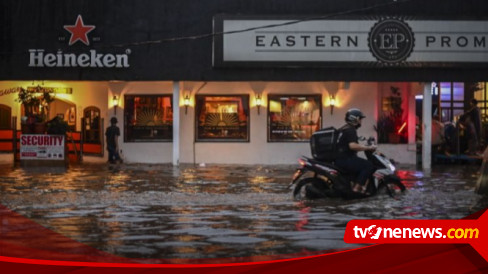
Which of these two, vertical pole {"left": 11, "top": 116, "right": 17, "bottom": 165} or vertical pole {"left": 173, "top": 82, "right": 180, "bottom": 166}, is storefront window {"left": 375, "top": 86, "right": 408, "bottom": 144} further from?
vertical pole {"left": 11, "top": 116, "right": 17, "bottom": 165}

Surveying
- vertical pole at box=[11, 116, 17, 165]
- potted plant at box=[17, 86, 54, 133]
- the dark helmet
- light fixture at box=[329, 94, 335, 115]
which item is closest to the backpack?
the dark helmet

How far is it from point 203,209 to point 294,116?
Answer: 13.4 meters

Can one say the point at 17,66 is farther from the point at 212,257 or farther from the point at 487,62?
the point at 212,257

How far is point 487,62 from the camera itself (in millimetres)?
22984

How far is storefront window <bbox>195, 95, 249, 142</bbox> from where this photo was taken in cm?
2491

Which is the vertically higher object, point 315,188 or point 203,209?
point 315,188

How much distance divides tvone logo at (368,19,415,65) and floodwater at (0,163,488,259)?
465cm

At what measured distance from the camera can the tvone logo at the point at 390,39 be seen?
22.8 m

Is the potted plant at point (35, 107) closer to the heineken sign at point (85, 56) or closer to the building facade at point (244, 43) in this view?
the building facade at point (244, 43)

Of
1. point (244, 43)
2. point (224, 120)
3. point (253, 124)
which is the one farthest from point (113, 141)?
point (244, 43)

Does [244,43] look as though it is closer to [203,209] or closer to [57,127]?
[57,127]

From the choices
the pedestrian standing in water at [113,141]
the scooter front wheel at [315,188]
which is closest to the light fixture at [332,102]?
the pedestrian standing in water at [113,141]

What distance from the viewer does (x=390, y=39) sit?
22.8 meters

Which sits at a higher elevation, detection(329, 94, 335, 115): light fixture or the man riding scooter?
detection(329, 94, 335, 115): light fixture
